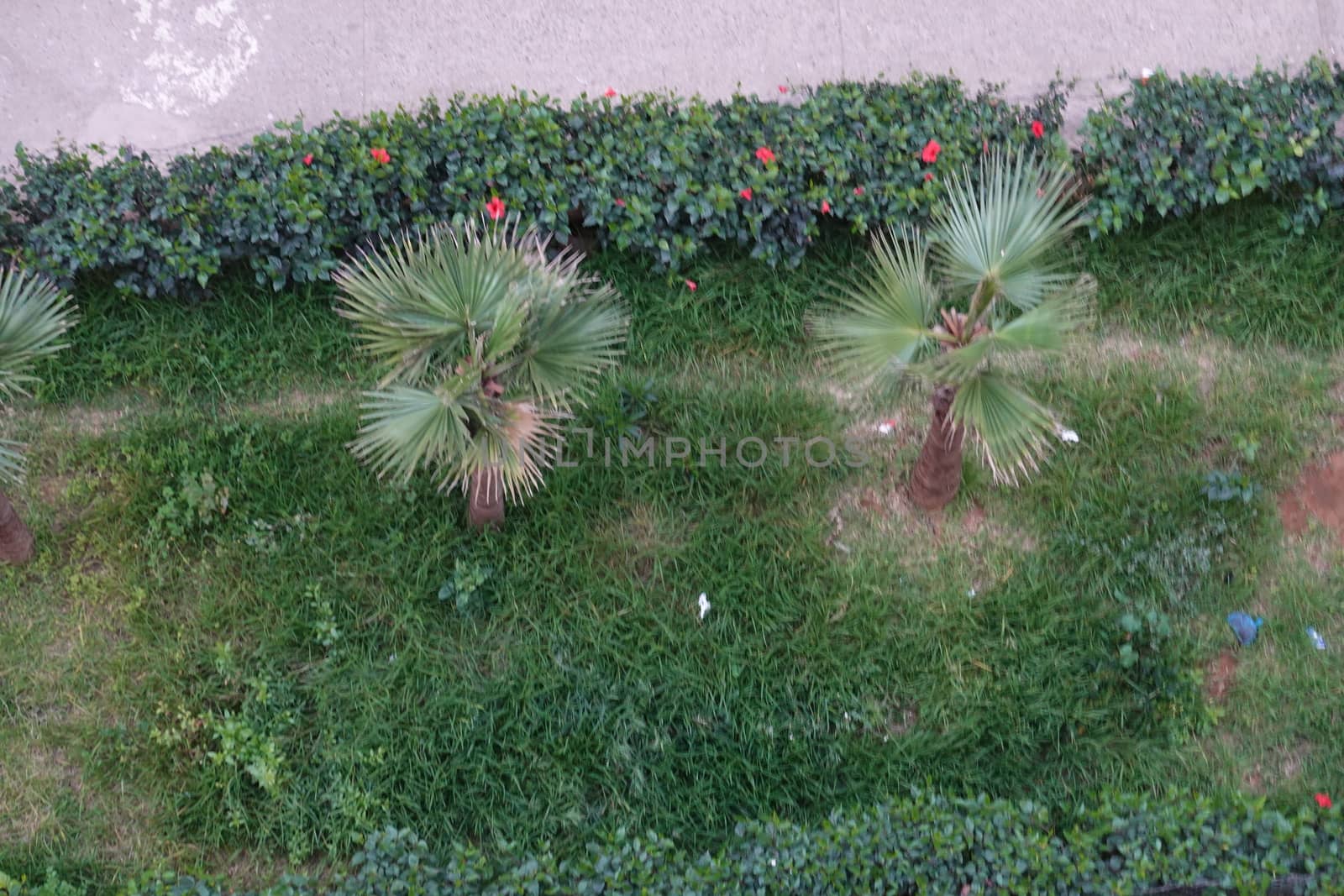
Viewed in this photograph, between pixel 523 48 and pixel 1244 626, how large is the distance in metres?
3.50

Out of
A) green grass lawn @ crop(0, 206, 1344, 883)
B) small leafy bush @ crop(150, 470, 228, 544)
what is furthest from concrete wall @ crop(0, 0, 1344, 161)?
small leafy bush @ crop(150, 470, 228, 544)

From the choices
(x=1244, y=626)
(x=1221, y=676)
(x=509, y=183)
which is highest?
(x=509, y=183)

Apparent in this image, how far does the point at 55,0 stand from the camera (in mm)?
5234

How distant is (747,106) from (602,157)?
57 cm

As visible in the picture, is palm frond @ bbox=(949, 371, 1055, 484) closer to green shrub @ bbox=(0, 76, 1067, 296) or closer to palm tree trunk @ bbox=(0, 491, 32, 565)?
green shrub @ bbox=(0, 76, 1067, 296)

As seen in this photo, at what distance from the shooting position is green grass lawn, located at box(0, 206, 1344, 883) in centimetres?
396

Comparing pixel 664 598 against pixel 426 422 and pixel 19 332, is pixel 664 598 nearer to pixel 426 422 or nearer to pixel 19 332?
pixel 426 422

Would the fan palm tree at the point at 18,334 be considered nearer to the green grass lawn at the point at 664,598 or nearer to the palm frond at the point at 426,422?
the green grass lawn at the point at 664,598

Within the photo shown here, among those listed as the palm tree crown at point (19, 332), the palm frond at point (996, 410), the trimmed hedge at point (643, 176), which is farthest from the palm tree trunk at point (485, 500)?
A: the palm frond at point (996, 410)

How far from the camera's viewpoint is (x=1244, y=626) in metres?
4.13

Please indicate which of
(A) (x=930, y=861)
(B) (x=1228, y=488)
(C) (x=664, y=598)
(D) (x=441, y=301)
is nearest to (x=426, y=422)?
(D) (x=441, y=301)

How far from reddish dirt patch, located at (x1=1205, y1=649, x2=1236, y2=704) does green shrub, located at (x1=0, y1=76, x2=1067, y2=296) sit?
1.82 m

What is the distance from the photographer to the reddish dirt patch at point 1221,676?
409 cm

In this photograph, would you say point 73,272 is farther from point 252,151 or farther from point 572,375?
point 572,375
